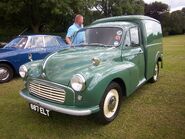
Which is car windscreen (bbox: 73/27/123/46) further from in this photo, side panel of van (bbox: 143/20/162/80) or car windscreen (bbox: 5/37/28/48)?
car windscreen (bbox: 5/37/28/48)

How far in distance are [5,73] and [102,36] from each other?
153 inches

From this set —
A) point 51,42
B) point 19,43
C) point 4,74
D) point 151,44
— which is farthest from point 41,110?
point 51,42

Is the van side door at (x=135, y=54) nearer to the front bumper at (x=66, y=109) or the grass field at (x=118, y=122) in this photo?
the grass field at (x=118, y=122)

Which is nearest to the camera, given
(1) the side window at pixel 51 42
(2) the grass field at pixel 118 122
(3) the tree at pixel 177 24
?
(2) the grass field at pixel 118 122

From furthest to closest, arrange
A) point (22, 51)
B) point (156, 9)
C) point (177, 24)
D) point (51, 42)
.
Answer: point (156, 9)
point (177, 24)
point (51, 42)
point (22, 51)

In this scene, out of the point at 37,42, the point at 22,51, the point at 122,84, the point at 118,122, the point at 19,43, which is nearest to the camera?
the point at 118,122

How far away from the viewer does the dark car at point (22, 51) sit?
8.20m

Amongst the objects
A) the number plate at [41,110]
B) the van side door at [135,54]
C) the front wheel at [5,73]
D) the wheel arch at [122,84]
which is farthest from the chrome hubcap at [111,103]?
the front wheel at [5,73]

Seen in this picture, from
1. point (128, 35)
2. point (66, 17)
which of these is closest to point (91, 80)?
point (128, 35)

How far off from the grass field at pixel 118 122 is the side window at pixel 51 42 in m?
3.17

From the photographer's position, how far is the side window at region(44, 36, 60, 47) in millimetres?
9380

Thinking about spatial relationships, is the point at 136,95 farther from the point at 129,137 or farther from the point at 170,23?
the point at 170,23

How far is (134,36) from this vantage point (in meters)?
6.17

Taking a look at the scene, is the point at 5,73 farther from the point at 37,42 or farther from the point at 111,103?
the point at 111,103
